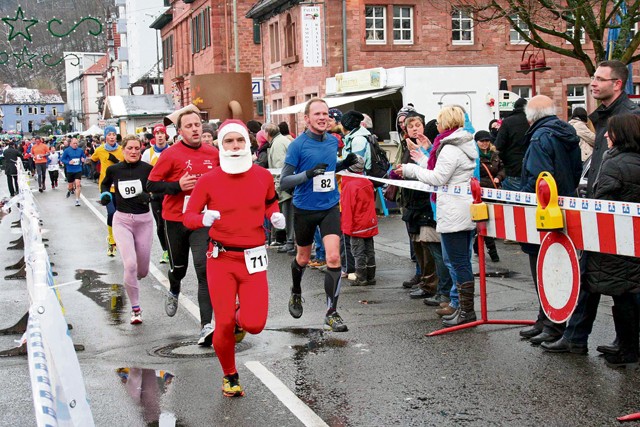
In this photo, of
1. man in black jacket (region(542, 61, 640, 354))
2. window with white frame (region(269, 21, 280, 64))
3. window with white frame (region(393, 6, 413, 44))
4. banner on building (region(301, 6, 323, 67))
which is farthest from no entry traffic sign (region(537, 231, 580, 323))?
window with white frame (region(269, 21, 280, 64))

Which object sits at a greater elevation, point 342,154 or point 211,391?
point 342,154

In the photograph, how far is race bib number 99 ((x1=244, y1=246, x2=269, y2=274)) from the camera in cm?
708

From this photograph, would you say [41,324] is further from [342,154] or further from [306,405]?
[342,154]

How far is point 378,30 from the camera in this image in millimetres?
34500

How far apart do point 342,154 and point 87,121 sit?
434 feet

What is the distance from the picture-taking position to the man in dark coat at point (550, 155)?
8297 mm

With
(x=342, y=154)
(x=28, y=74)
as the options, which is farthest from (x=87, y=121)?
(x=342, y=154)

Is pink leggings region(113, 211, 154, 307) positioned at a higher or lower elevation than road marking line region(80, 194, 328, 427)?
higher

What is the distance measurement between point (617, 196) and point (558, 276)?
32.2 inches

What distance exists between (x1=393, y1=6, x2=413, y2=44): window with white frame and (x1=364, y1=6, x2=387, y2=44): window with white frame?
42cm

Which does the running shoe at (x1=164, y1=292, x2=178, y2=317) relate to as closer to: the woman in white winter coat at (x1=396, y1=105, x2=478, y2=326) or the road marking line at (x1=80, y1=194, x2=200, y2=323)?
the road marking line at (x1=80, y1=194, x2=200, y2=323)

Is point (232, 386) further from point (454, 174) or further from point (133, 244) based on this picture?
point (133, 244)

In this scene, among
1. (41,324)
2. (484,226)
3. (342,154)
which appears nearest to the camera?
(41,324)

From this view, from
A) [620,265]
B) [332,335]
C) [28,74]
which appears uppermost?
[28,74]
